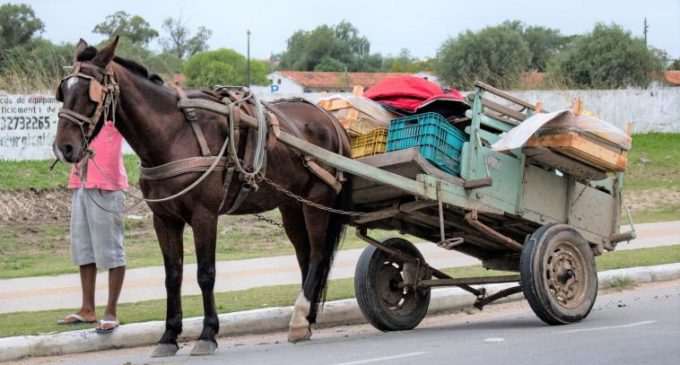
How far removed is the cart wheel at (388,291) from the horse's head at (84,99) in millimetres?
2945

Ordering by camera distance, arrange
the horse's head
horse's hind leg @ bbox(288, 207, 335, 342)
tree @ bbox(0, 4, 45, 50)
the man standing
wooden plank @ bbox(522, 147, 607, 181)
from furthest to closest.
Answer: tree @ bbox(0, 4, 45, 50)
the man standing
wooden plank @ bbox(522, 147, 607, 181)
horse's hind leg @ bbox(288, 207, 335, 342)
the horse's head

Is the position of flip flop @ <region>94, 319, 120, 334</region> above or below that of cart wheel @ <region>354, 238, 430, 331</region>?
below

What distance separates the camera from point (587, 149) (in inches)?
365

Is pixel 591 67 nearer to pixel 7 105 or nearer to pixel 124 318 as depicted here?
pixel 7 105

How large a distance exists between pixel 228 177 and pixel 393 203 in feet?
5.71

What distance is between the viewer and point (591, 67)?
49688mm

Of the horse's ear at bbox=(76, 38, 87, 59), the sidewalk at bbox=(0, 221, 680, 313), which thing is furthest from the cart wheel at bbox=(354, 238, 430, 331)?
the horse's ear at bbox=(76, 38, 87, 59)

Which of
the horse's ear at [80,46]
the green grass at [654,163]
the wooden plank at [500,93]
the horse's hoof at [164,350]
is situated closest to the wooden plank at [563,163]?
the wooden plank at [500,93]

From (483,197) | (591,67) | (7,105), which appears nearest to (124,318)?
(483,197)

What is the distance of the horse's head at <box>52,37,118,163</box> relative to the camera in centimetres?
774

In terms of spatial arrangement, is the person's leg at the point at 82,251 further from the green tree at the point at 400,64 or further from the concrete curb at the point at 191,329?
the green tree at the point at 400,64

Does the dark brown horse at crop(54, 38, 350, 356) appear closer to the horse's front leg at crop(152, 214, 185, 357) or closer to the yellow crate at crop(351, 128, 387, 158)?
the horse's front leg at crop(152, 214, 185, 357)

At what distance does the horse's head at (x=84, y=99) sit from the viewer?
7738 millimetres

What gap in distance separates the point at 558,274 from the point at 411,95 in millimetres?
2011
